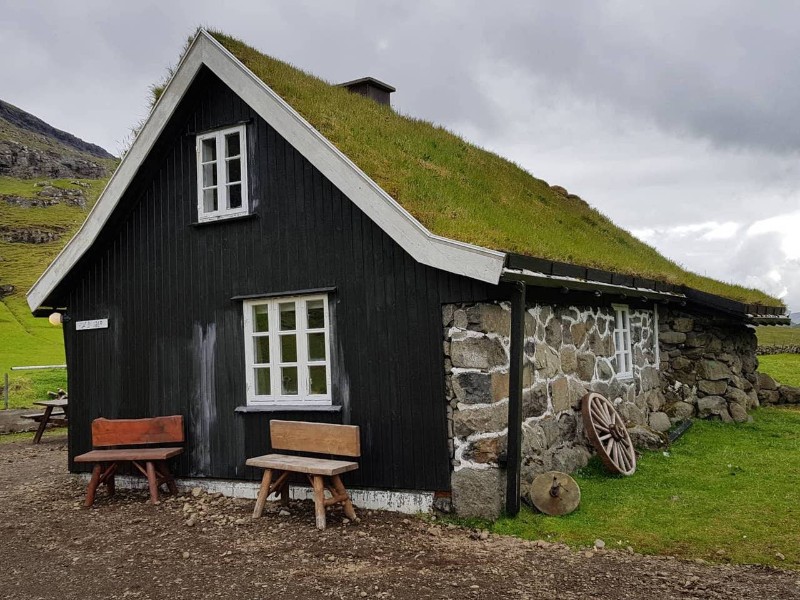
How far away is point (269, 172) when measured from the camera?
9242 millimetres

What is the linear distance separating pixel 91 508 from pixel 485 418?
5.16 metres

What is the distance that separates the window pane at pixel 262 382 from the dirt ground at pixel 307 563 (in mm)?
1421

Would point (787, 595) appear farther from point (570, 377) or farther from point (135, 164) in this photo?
point (135, 164)

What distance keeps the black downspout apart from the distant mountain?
455ft

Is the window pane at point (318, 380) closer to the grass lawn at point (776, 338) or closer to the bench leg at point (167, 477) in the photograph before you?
the bench leg at point (167, 477)

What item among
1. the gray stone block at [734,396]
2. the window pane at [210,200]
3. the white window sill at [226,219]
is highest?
the window pane at [210,200]

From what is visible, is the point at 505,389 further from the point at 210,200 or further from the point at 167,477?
the point at 210,200

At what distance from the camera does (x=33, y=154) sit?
431ft

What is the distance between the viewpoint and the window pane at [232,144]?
969 cm

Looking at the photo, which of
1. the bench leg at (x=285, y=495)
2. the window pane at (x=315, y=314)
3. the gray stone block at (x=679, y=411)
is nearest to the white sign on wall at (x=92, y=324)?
the window pane at (x=315, y=314)

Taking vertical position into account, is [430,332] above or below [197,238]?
below

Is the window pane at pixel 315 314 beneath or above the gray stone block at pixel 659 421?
above

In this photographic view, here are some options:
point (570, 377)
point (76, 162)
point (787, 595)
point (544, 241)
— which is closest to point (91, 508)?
point (570, 377)

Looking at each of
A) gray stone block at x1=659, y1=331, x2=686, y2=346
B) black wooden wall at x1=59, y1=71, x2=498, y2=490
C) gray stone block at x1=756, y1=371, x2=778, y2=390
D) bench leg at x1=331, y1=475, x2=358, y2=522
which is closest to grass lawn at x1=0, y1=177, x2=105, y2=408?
black wooden wall at x1=59, y1=71, x2=498, y2=490
